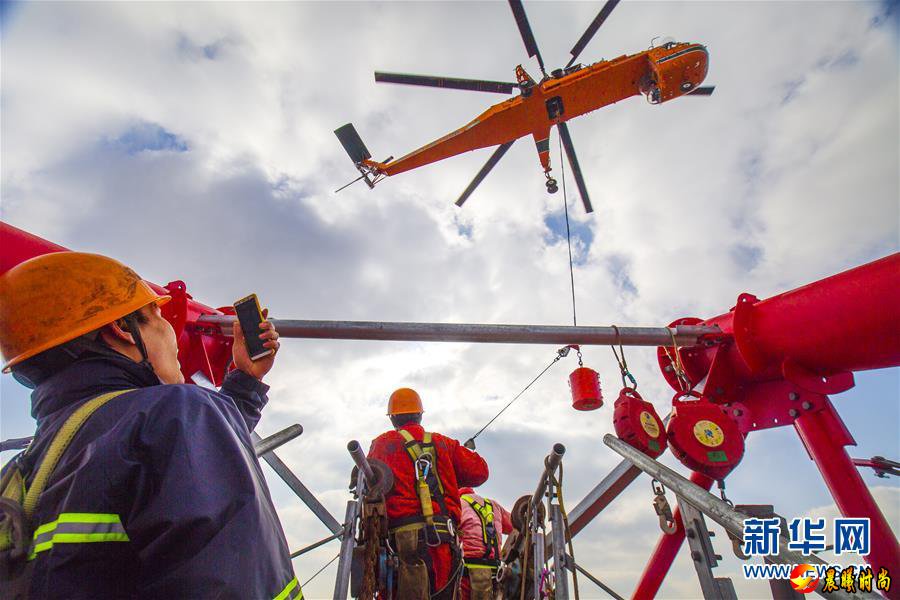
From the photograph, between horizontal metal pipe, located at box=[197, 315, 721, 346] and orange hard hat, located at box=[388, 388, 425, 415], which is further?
orange hard hat, located at box=[388, 388, 425, 415]

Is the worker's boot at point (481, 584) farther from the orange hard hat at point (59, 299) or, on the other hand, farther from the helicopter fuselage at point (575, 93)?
the helicopter fuselage at point (575, 93)

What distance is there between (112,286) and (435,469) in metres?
3.14

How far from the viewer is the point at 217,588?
1002 mm

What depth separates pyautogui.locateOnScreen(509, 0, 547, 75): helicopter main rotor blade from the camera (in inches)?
341

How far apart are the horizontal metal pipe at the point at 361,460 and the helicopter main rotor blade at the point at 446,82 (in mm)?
8010

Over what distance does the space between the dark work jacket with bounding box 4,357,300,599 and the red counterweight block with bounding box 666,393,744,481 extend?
2681 mm

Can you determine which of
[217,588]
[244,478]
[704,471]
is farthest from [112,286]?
[704,471]

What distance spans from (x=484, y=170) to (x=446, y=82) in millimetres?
2609

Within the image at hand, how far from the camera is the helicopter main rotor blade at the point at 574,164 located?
1079cm

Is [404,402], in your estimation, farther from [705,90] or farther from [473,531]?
[705,90]

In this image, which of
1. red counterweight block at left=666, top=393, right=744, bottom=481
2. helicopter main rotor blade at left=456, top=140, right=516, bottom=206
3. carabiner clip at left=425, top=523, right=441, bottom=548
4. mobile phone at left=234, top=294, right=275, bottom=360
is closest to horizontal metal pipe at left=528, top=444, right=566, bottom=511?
red counterweight block at left=666, top=393, right=744, bottom=481

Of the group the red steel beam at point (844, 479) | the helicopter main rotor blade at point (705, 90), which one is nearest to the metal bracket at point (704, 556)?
the red steel beam at point (844, 479)

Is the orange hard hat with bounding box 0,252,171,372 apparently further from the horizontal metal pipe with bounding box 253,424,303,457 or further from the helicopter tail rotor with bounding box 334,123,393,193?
the helicopter tail rotor with bounding box 334,123,393,193

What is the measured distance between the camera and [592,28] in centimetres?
917
